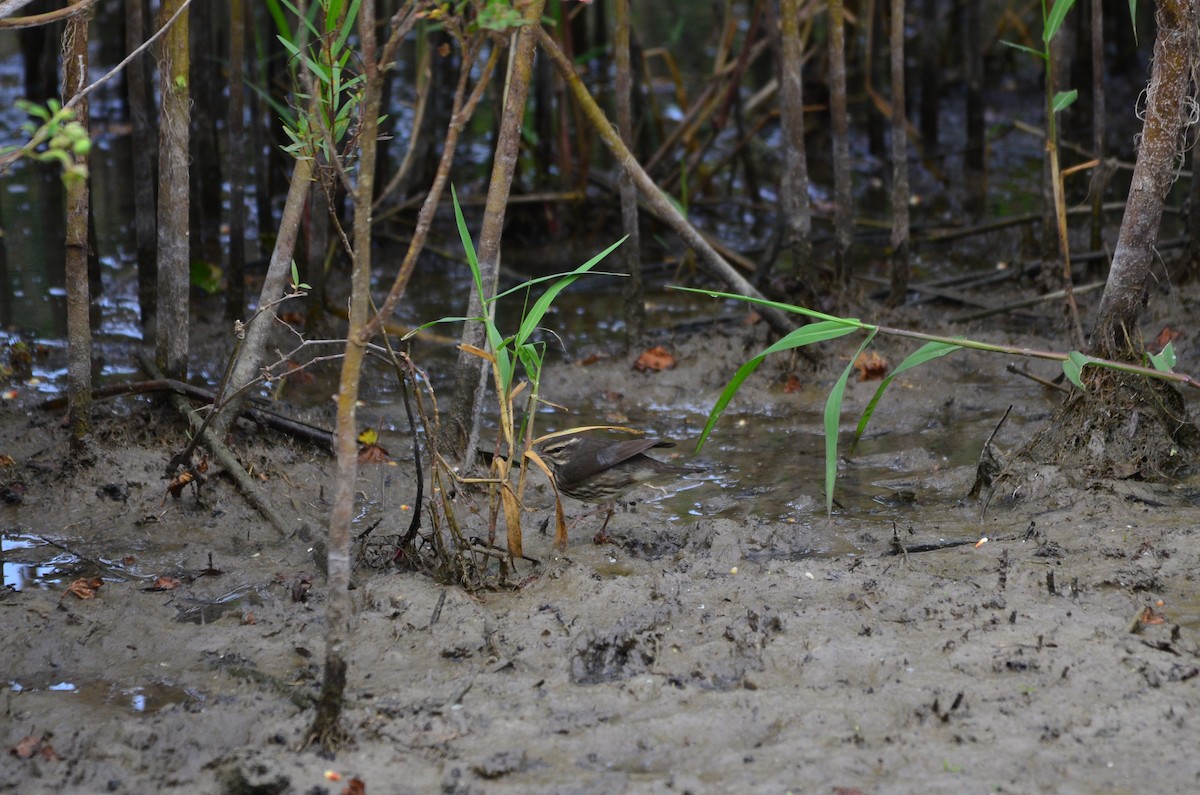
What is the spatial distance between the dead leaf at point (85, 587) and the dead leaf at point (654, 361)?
2.79 metres

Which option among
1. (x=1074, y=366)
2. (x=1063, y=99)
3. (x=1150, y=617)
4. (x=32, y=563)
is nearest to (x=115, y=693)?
(x=32, y=563)

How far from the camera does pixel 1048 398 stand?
481cm

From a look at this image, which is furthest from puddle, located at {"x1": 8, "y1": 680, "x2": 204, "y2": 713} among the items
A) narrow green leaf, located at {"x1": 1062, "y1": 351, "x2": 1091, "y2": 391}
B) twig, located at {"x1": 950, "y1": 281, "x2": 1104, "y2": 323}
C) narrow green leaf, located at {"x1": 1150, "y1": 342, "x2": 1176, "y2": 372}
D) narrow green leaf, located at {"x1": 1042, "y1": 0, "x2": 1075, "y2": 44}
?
twig, located at {"x1": 950, "y1": 281, "x2": 1104, "y2": 323}

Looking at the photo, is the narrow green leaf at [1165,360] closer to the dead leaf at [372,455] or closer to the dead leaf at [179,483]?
the dead leaf at [372,455]

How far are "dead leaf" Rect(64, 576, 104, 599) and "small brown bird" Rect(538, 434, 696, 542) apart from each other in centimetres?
141

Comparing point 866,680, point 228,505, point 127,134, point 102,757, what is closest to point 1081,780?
point 866,680

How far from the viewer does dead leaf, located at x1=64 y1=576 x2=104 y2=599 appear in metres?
3.19

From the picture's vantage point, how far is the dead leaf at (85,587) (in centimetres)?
319

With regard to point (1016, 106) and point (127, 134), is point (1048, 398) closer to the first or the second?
point (1016, 106)

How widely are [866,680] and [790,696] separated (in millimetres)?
202

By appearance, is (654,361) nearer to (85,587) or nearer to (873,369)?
(873,369)

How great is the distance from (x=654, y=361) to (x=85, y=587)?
9.53 ft

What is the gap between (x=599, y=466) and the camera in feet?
12.7

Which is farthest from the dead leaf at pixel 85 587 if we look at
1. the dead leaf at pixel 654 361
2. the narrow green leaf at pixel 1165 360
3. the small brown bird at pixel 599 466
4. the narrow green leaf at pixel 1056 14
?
the narrow green leaf at pixel 1056 14
